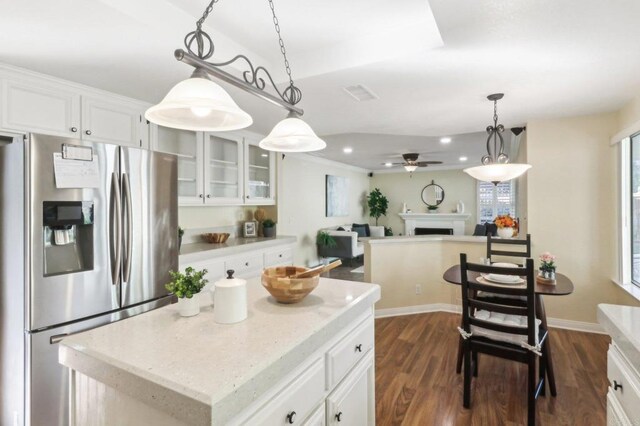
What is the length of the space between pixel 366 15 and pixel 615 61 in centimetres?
172

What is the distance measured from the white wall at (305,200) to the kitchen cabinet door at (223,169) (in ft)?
4.95

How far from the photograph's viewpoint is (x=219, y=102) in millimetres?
1117

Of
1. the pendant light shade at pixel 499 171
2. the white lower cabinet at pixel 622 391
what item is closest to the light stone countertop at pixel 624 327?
the white lower cabinet at pixel 622 391

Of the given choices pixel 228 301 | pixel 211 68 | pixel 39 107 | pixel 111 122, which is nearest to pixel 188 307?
pixel 228 301

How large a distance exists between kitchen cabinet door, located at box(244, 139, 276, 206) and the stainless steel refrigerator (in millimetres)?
2011

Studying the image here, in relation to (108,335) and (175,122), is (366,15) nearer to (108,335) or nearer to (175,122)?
(175,122)

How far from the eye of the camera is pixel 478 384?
250 cm

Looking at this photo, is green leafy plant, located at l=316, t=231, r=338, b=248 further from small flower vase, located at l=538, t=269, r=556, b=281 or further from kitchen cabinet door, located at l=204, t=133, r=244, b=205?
small flower vase, located at l=538, t=269, r=556, b=281

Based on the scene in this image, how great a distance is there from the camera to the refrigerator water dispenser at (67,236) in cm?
180

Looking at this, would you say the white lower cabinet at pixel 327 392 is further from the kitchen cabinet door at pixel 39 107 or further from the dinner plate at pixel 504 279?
the kitchen cabinet door at pixel 39 107

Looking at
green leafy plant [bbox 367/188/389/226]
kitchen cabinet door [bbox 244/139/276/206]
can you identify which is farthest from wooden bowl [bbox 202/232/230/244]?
green leafy plant [bbox 367/188/389/226]

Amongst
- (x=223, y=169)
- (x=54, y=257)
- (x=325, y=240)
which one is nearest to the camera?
(x=54, y=257)

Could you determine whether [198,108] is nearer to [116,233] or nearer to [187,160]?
[116,233]

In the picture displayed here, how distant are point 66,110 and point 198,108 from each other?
1.89 m
